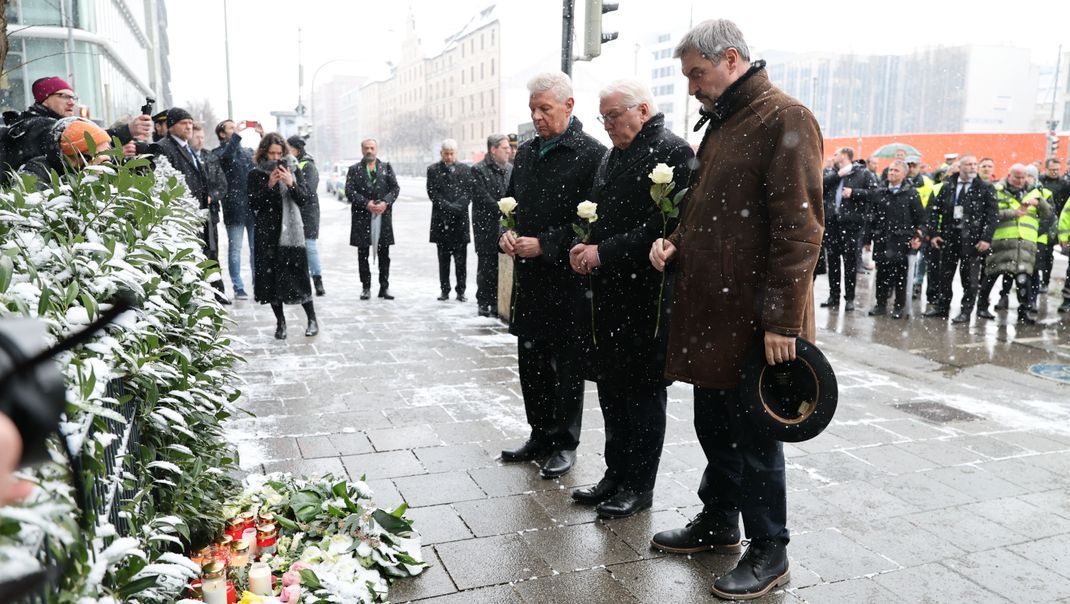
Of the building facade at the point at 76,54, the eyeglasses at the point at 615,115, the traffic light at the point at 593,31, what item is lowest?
the eyeglasses at the point at 615,115

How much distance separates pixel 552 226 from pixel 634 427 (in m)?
1.21

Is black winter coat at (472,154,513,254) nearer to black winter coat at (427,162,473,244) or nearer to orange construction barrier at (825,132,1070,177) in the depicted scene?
black winter coat at (427,162,473,244)

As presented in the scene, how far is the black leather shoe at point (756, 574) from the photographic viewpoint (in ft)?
10.4

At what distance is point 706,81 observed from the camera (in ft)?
10.5

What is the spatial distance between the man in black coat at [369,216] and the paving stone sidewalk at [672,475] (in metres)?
2.81

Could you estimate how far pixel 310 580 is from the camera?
3.01 meters

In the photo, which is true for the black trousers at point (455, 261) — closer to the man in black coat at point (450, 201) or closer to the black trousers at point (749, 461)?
the man in black coat at point (450, 201)

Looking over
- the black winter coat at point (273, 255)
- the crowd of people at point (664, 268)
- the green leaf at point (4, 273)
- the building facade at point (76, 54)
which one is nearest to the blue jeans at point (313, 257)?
the black winter coat at point (273, 255)

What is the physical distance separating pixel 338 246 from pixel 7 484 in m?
17.8

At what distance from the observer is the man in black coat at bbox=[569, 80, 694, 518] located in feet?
12.4

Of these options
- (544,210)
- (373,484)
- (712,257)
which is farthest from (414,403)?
(712,257)

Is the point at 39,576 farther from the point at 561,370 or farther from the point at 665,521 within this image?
the point at 561,370

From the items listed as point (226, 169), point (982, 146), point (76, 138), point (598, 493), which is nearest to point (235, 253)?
point (226, 169)

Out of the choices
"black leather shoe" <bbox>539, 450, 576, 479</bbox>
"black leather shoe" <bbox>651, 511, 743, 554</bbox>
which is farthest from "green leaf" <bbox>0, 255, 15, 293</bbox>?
"black leather shoe" <bbox>539, 450, 576, 479</bbox>
